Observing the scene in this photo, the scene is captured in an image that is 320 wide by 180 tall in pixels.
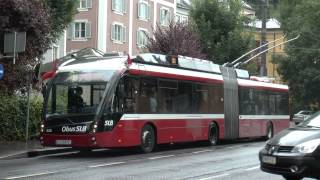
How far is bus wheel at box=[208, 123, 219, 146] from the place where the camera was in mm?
25156

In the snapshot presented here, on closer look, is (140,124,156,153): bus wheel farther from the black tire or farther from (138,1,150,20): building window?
(138,1,150,20): building window

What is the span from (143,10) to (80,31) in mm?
6907

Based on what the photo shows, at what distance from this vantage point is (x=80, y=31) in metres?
55.2

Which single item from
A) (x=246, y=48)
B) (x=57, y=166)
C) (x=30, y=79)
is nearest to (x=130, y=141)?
(x=57, y=166)

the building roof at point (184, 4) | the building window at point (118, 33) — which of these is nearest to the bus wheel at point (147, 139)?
the building window at point (118, 33)

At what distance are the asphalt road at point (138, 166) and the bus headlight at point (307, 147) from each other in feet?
7.67

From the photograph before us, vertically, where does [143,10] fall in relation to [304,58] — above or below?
above

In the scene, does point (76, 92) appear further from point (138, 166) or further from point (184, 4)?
point (184, 4)

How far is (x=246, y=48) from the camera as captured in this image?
4641 cm

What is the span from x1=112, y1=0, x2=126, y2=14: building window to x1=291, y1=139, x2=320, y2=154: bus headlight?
44444 mm

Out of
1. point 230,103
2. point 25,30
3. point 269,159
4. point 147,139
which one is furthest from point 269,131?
point 269,159

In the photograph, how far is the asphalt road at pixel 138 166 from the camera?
45.0 ft

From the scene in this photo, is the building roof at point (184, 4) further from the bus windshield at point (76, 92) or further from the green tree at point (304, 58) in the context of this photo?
the bus windshield at point (76, 92)

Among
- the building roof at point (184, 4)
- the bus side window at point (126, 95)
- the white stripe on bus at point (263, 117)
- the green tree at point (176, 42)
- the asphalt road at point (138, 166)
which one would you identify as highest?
the building roof at point (184, 4)
